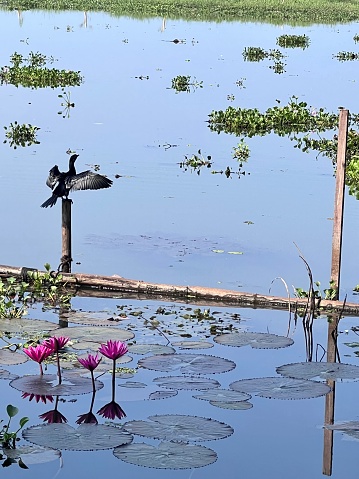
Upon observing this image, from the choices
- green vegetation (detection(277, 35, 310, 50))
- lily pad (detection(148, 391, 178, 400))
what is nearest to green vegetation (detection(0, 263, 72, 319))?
lily pad (detection(148, 391, 178, 400))

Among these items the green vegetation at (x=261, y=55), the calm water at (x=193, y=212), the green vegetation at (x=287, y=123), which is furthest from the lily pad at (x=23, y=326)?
the green vegetation at (x=261, y=55)

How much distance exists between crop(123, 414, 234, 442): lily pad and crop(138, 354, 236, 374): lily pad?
998 mm

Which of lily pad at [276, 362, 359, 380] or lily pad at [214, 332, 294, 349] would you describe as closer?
lily pad at [276, 362, 359, 380]

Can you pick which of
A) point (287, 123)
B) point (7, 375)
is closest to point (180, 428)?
point (7, 375)

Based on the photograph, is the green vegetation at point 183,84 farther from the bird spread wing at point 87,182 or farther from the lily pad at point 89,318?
the lily pad at point 89,318

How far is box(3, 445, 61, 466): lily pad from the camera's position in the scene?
6.67 meters

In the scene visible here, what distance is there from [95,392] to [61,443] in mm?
985

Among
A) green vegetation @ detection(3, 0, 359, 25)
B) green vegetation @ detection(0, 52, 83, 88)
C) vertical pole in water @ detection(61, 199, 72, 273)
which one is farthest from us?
green vegetation @ detection(3, 0, 359, 25)

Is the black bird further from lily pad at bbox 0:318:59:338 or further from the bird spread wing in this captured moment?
lily pad at bbox 0:318:59:338

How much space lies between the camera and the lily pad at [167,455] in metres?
6.62

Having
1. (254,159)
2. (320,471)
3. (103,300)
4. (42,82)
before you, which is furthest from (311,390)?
(42,82)

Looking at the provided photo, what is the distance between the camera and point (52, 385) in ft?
25.9

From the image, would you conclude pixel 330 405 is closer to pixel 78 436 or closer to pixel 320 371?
pixel 320 371

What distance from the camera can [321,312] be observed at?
10.0 m
